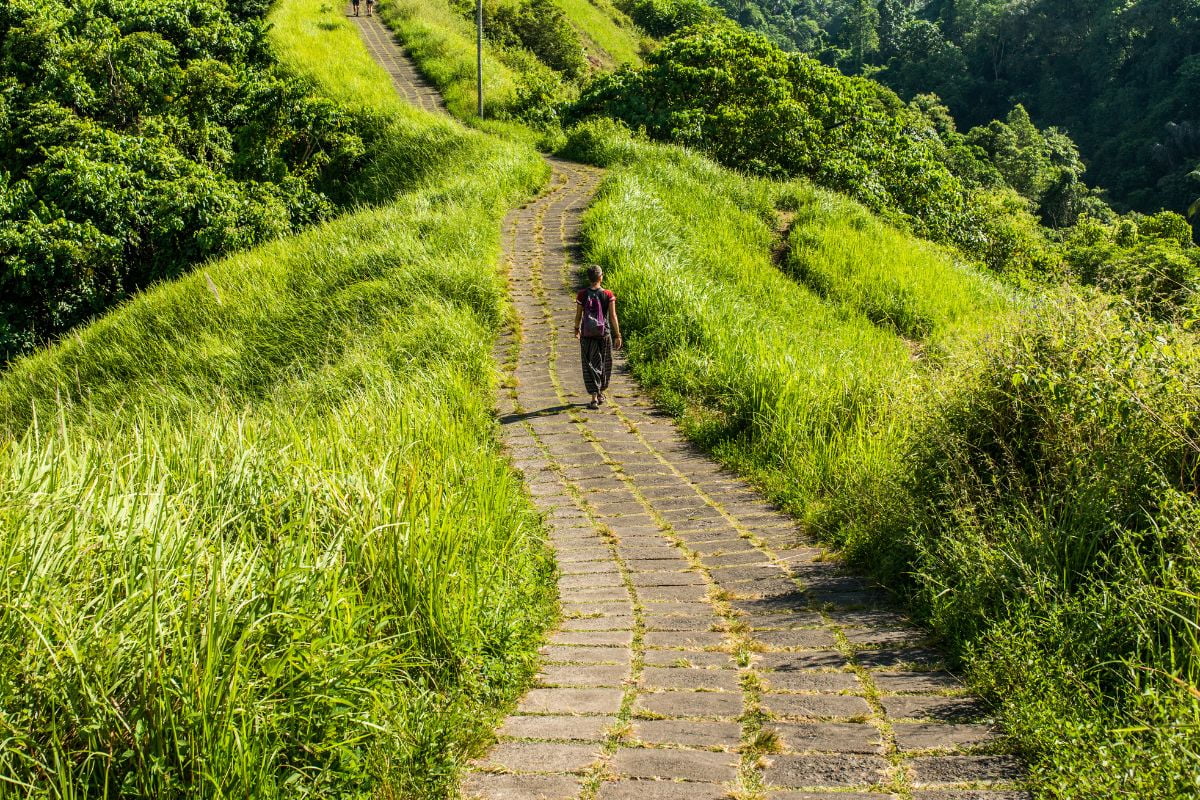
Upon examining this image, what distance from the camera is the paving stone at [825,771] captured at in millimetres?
2904

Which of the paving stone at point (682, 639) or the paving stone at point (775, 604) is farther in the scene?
the paving stone at point (775, 604)

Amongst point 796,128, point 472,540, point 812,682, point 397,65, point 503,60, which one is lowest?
point 812,682

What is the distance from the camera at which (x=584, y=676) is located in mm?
3781

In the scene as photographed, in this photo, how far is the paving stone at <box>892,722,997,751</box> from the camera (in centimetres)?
310

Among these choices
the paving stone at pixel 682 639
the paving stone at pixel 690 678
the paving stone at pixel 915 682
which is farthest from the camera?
the paving stone at pixel 682 639

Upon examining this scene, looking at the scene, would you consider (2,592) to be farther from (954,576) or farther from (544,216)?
(544,216)

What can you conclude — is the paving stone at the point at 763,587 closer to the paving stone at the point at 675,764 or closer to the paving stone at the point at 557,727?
the paving stone at the point at 557,727

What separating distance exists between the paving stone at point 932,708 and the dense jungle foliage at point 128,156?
1729cm

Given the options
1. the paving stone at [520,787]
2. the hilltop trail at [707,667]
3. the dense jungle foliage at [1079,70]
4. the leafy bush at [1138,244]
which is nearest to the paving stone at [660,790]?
the hilltop trail at [707,667]

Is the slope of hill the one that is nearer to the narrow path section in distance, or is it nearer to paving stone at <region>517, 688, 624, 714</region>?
paving stone at <region>517, 688, 624, 714</region>

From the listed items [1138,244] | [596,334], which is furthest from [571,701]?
[1138,244]

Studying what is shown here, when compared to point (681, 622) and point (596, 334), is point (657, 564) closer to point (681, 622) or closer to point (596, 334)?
point (681, 622)

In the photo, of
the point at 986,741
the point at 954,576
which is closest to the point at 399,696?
the point at 986,741

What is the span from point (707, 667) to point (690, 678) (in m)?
0.13
